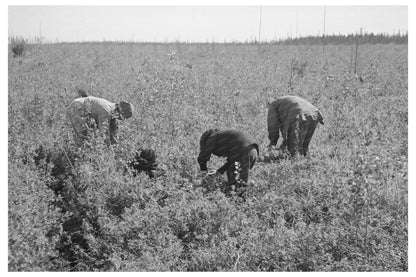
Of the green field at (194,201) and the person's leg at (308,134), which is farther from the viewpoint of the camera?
the person's leg at (308,134)

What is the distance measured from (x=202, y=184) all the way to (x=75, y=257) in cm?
174

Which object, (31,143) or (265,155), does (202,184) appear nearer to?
(265,155)

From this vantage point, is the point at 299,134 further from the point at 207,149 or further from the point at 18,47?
the point at 18,47

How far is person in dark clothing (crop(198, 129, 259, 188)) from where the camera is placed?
4.84 m

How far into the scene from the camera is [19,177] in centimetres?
495

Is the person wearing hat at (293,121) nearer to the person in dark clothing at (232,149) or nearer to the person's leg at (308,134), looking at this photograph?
the person's leg at (308,134)

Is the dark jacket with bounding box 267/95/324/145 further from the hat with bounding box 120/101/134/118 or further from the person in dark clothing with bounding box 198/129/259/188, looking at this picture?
the hat with bounding box 120/101/134/118

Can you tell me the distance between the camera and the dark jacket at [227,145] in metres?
4.85

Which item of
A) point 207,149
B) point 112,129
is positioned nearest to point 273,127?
point 207,149

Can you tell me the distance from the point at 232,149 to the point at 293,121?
1.52 meters

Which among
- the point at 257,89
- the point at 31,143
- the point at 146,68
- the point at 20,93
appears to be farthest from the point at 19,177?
the point at 146,68

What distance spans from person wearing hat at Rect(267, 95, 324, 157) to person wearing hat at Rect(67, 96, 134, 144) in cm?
229

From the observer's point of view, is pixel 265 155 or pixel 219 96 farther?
pixel 219 96

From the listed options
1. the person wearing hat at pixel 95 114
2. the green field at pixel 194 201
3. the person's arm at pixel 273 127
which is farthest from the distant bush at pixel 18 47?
the person's arm at pixel 273 127
